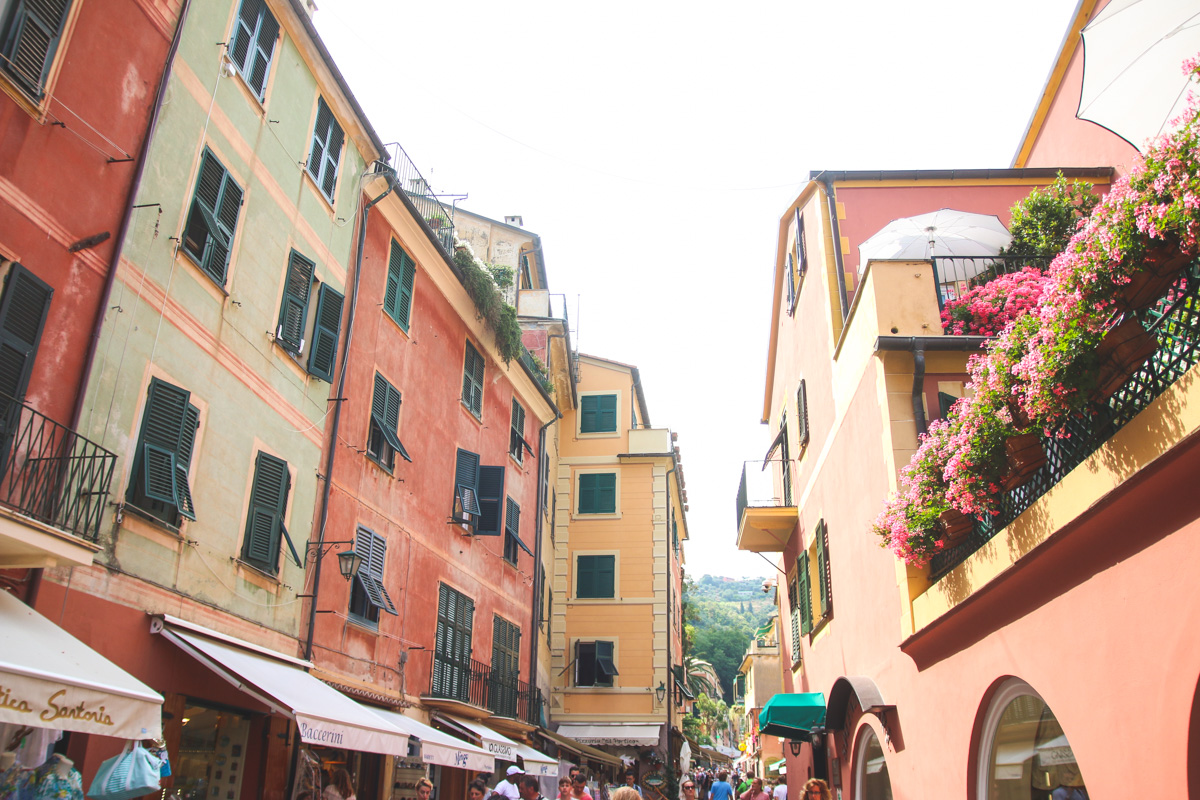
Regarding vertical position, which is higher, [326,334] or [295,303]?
[295,303]

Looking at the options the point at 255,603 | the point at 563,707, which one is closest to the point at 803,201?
the point at 255,603

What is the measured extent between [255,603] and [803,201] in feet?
37.0

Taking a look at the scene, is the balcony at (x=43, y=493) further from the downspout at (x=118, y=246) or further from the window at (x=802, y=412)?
the window at (x=802, y=412)

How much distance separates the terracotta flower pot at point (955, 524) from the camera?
326 inches

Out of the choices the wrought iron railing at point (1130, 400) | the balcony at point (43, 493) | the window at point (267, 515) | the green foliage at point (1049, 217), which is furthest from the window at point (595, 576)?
the balcony at point (43, 493)

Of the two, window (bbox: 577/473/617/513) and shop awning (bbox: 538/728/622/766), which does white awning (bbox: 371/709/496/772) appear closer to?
shop awning (bbox: 538/728/622/766)

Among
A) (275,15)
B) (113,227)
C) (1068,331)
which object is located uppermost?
(275,15)

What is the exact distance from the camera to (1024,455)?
7.04 metres

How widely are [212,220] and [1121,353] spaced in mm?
8875

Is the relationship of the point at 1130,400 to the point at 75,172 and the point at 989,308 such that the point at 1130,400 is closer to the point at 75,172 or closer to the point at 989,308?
the point at 989,308

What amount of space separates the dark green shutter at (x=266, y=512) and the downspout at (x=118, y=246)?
310 cm

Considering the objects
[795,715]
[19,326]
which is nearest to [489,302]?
[795,715]

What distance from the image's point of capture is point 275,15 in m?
11.4

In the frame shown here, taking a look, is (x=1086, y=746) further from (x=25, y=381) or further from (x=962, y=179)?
(x=962, y=179)
